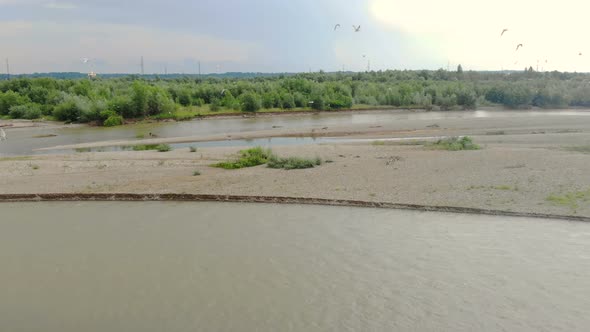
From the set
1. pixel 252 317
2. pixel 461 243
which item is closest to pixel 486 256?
pixel 461 243

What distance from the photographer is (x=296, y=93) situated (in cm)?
4928

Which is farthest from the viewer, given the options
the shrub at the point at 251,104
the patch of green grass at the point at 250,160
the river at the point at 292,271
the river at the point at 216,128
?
the shrub at the point at 251,104

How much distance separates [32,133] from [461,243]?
103 ft

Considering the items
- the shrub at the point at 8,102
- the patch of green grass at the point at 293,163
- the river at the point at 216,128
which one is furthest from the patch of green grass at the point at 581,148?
the shrub at the point at 8,102


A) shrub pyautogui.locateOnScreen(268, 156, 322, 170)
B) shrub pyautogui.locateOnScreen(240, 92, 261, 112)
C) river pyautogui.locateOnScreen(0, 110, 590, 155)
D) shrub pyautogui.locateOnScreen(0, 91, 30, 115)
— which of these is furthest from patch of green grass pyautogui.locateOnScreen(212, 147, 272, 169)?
shrub pyautogui.locateOnScreen(0, 91, 30, 115)

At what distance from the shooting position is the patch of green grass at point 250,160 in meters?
18.1

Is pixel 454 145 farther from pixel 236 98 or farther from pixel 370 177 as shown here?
pixel 236 98

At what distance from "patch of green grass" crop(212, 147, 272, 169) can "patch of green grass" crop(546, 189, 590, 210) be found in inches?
377

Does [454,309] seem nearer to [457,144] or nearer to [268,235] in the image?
[268,235]

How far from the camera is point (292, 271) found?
9.18 meters

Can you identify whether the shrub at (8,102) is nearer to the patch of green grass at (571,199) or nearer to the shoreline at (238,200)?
the shoreline at (238,200)

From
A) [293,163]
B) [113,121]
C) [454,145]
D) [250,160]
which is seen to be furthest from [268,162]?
[113,121]

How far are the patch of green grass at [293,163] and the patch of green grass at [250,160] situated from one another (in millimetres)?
717

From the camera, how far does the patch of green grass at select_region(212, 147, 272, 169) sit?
18141mm
